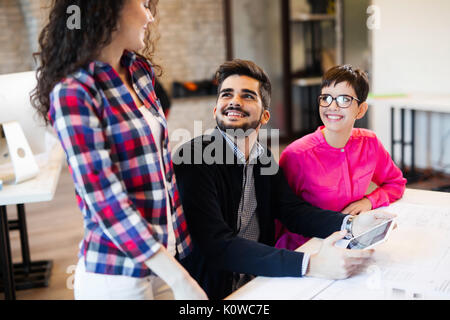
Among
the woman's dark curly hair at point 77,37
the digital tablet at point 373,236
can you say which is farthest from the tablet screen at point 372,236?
the woman's dark curly hair at point 77,37

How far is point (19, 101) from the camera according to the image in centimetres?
246

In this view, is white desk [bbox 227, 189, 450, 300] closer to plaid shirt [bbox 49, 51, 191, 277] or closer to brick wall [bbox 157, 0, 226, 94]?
plaid shirt [bbox 49, 51, 191, 277]

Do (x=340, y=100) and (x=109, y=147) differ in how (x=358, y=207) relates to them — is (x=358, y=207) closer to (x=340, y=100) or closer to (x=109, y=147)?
(x=340, y=100)

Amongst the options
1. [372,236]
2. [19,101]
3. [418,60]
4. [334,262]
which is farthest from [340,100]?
[418,60]

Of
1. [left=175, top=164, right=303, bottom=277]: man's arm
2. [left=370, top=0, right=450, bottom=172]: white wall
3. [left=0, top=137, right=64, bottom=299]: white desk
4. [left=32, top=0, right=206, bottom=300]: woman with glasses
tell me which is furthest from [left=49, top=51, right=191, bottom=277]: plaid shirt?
[left=370, top=0, right=450, bottom=172]: white wall

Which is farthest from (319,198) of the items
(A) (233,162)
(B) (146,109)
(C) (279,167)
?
(B) (146,109)

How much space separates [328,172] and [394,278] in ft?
1.88

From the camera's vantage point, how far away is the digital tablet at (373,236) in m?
1.32

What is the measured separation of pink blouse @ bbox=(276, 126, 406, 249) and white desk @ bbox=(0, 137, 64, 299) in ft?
3.60

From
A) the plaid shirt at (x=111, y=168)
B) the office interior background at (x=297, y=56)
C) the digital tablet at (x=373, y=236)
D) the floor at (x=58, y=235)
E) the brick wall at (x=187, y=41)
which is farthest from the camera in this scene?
the brick wall at (x=187, y=41)

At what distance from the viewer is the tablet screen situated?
4.33 ft

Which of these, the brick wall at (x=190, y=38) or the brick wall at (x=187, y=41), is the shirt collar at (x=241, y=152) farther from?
the brick wall at (x=190, y=38)

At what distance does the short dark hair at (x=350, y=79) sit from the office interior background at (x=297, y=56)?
8.75 feet

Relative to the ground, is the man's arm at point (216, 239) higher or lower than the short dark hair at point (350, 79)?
lower
